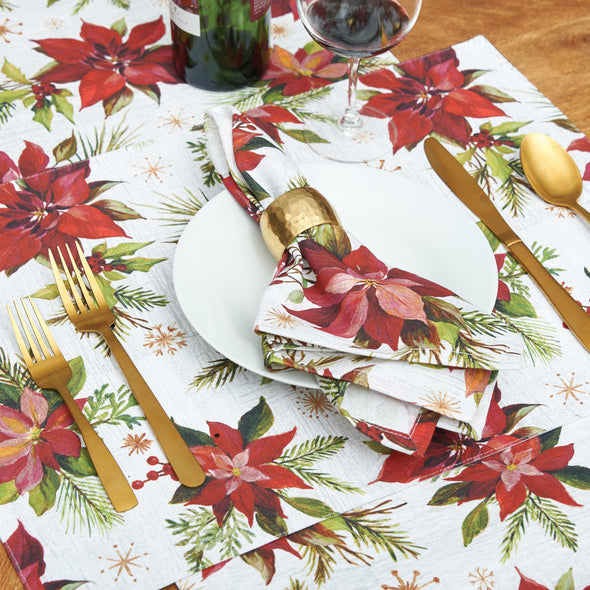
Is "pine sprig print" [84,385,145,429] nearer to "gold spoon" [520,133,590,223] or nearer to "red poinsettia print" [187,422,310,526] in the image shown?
"red poinsettia print" [187,422,310,526]

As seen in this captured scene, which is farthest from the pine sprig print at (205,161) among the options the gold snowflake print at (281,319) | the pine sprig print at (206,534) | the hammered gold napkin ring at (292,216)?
the pine sprig print at (206,534)

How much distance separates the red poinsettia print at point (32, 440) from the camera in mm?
508

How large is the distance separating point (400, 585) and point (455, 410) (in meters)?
0.12

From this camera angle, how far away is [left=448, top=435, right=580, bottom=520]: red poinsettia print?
0.51 meters

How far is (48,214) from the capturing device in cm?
68

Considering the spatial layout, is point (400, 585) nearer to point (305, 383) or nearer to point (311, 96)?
point (305, 383)

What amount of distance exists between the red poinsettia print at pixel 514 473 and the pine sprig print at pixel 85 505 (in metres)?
0.24

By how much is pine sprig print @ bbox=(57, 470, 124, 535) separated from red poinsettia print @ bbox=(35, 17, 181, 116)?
45 cm

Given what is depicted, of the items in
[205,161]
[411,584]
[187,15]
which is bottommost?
[411,584]

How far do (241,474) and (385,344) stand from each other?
14 centimetres

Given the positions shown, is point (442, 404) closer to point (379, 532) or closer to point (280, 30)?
point (379, 532)

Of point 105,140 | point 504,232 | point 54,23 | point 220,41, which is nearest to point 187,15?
point 220,41

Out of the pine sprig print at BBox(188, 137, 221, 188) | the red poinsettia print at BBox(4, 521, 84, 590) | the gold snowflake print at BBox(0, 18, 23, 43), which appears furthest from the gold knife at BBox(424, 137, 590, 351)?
the gold snowflake print at BBox(0, 18, 23, 43)

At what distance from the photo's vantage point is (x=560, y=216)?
0.69 meters
